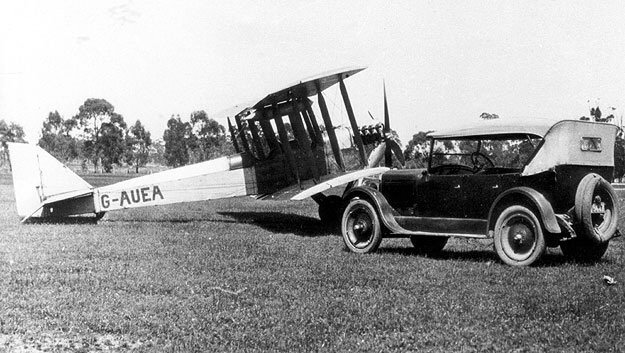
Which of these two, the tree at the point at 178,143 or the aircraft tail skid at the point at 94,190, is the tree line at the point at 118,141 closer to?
the tree at the point at 178,143

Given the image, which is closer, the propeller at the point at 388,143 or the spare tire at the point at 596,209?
the spare tire at the point at 596,209

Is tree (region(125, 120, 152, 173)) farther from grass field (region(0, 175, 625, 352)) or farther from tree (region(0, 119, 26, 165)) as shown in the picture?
grass field (region(0, 175, 625, 352))

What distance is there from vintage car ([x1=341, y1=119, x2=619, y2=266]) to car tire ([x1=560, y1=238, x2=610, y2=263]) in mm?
13

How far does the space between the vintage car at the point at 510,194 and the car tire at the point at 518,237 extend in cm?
1

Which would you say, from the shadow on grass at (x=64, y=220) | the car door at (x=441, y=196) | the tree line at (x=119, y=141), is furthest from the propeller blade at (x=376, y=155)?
the tree line at (x=119, y=141)

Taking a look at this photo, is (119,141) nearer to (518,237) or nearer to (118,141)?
(118,141)

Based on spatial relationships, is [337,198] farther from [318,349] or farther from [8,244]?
[318,349]

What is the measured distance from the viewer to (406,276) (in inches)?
289

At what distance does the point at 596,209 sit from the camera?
25.7ft

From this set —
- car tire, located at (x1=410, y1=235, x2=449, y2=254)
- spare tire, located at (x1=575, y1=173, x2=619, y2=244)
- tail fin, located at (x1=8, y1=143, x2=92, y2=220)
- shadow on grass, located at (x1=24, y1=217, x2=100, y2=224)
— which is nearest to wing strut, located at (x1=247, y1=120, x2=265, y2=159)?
shadow on grass, located at (x1=24, y1=217, x2=100, y2=224)

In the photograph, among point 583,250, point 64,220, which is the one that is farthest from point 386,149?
point 64,220

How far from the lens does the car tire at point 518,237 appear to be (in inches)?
295

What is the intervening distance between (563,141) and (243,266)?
4.59 metres

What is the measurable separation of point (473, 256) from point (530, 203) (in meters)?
1.89
